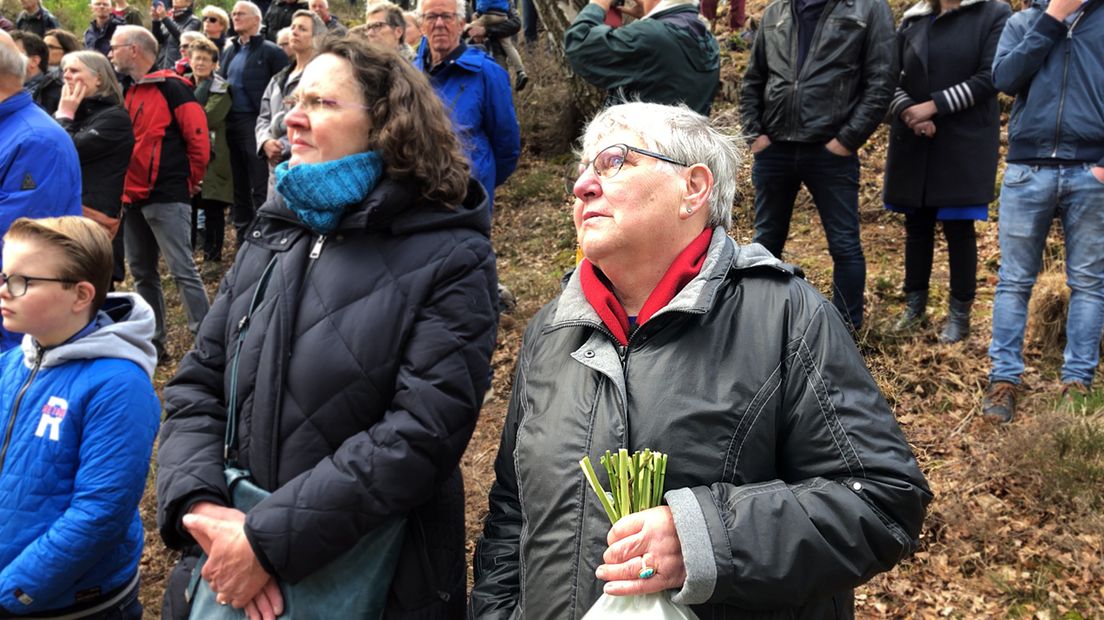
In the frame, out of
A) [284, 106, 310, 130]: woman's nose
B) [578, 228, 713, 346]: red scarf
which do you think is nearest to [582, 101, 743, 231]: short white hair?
[578, 228, 713, 346]: red scarf

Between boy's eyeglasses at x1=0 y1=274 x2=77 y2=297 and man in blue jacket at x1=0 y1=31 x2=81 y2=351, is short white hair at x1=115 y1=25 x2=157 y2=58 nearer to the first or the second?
man in blue jacket at x1=0 y1=31 x2=81 y2=351

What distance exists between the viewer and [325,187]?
Result: 7.97ft

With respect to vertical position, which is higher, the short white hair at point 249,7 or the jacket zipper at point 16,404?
the short white hair at point 249,7

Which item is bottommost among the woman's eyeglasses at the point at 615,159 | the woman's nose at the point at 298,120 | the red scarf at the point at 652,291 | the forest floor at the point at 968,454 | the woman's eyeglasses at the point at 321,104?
the forest floor at the point at 968,454

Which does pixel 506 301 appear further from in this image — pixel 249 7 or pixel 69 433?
pixel 249 7

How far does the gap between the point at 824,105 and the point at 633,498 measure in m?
3.71

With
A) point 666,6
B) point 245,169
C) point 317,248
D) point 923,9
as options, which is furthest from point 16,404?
point 245,169

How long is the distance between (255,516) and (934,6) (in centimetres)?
473

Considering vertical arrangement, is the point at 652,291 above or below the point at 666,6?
below

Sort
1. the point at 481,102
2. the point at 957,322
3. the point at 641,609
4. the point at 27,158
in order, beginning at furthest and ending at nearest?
the point at 481,102
the point at 957,322
the point at 27,158
the point at 641,609

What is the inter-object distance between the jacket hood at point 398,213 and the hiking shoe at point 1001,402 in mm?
3148

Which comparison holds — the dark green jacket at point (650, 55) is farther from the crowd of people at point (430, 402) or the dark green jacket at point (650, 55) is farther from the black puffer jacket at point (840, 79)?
the crowd of people at point (430, 402)

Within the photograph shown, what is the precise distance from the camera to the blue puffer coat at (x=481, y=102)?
17.4 ft

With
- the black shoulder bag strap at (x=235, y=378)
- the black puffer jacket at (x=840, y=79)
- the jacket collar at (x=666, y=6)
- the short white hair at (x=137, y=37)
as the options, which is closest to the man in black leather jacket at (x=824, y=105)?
the black puffer jacket at (x=840, y=79)
